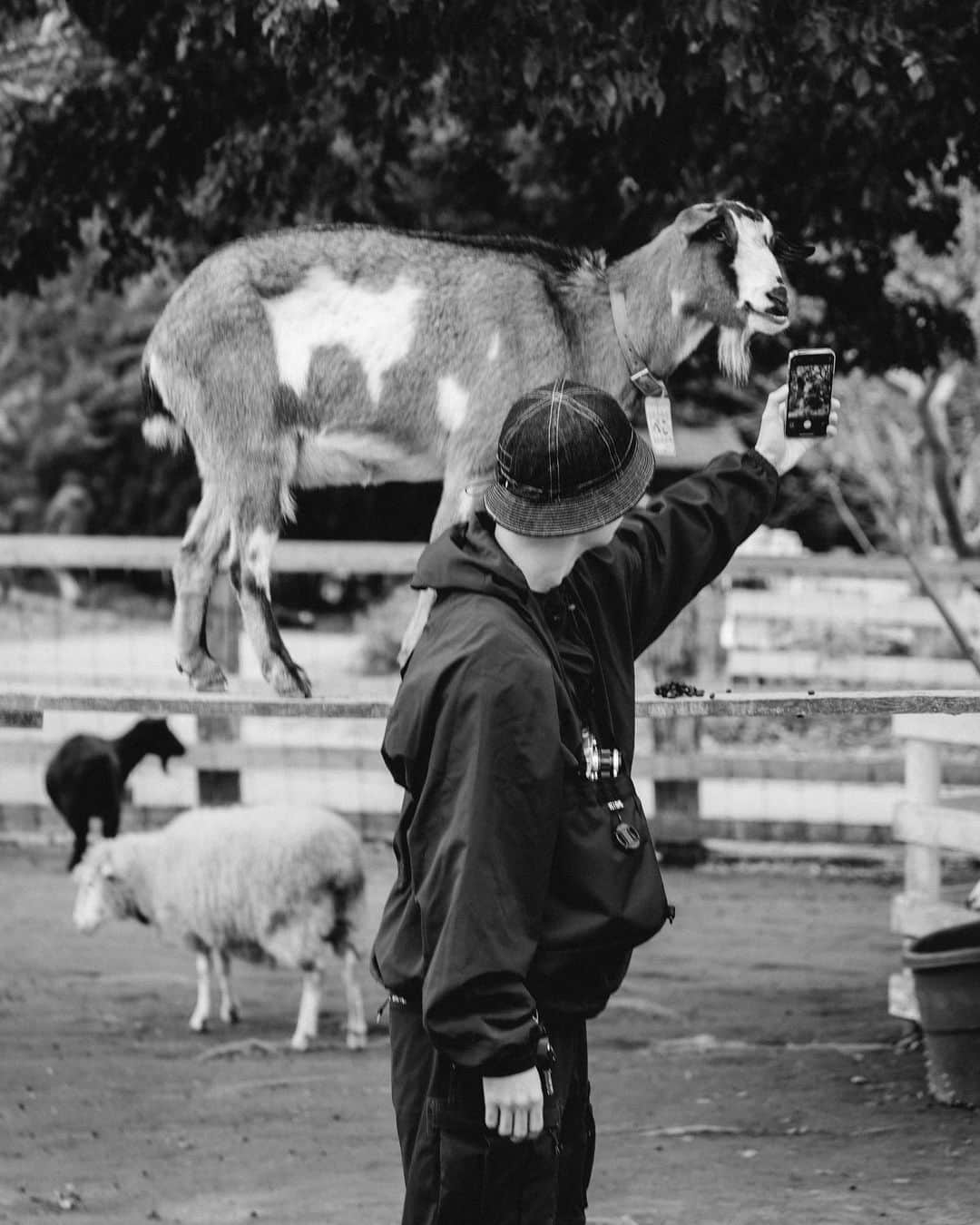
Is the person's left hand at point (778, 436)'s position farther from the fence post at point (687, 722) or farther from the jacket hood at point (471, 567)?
the fence post at point (687, 722)

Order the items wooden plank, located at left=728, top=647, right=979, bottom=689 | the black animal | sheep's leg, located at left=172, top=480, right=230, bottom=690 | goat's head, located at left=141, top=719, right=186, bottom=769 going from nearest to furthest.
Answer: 1. sheep's leg, located at left=172, top=480, right=230, bottom=690
2. the black animal
3. goat's head, located at left=141, top=719, right=186, bottom=769
4. wooden plank, located at left=728, top=647, right=979, bottom=689

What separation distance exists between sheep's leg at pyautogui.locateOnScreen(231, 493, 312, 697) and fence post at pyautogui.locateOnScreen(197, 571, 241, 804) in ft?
19.5

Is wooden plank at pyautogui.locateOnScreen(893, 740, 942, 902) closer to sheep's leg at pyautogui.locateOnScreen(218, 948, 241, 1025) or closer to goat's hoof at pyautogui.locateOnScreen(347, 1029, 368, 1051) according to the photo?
goat's hoof at pyautogui.locateOnScreen(347, 1029, 368, 1051)

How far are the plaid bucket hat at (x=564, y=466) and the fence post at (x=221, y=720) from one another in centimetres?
756

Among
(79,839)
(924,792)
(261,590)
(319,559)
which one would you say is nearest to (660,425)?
(261,590)

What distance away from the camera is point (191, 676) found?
15.1ft

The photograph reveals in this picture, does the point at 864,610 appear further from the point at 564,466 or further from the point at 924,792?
the point at 564,466

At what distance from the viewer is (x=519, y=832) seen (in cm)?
274

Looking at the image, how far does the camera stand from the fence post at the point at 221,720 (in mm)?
10461

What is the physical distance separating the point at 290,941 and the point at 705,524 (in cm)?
400

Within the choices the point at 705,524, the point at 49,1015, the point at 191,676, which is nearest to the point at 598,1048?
the point at 49,1015

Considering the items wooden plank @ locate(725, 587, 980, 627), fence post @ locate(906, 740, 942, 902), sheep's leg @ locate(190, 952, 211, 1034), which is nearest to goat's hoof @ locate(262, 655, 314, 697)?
sheep's leg @ locate(190, 952, 211, 1034)

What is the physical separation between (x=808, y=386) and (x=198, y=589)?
5.69 ft

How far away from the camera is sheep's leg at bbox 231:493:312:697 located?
4344mm
